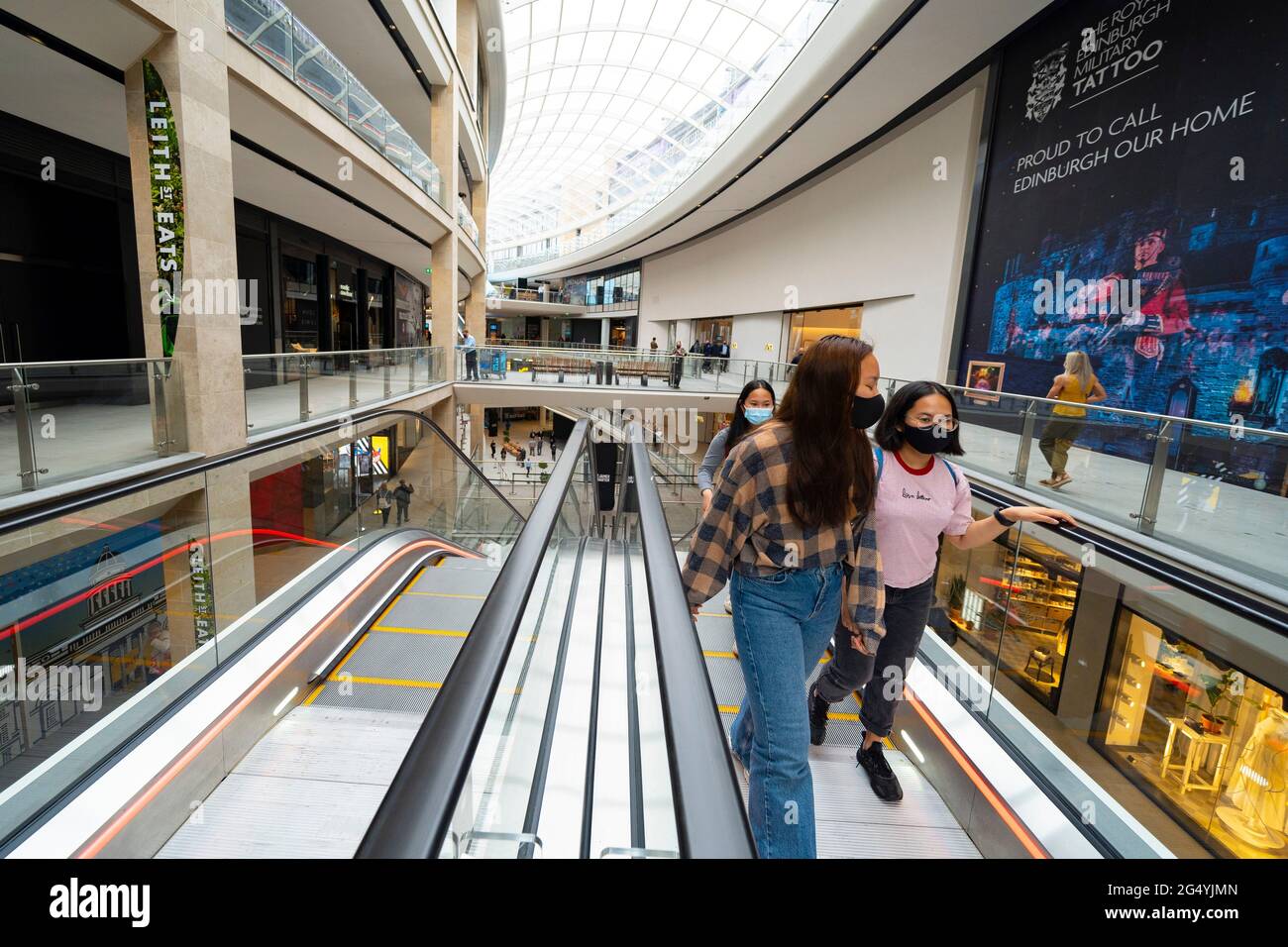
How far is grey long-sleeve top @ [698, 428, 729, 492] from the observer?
345 cm

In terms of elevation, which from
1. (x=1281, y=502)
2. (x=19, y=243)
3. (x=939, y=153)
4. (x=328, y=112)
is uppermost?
(x=939, y=153)

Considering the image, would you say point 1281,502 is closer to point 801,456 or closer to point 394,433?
point 801,456

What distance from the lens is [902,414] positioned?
2334 millimetres

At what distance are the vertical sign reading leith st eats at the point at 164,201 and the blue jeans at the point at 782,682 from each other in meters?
6.97

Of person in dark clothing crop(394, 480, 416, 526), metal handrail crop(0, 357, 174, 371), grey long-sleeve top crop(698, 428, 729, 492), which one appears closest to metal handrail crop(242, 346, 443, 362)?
metal handrail crop(0, 357, 174, 371)

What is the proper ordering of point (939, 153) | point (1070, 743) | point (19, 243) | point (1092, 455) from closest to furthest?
point (1070, 743), point (1092, 455), point (19, 243), point (939, 153)

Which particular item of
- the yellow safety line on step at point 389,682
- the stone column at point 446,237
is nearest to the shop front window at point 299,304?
the stone column at point 446,237

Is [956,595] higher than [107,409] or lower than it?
lower

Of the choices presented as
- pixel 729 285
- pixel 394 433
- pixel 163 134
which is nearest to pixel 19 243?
pixel 163 134

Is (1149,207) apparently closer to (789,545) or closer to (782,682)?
(789,545)

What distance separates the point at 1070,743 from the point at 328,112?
438 inches

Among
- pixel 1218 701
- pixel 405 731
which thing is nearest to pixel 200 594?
pixel 405 731

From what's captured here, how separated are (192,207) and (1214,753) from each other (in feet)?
29.4
